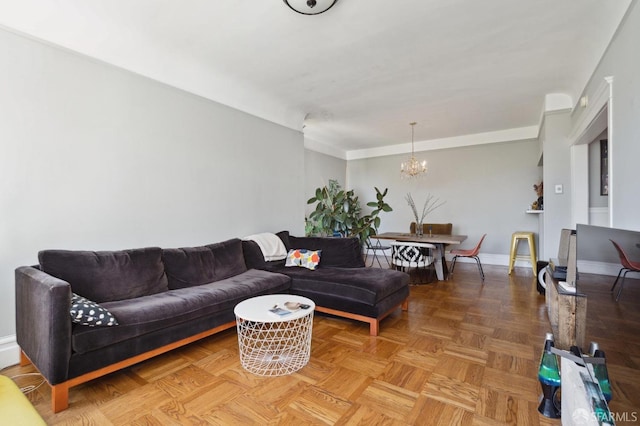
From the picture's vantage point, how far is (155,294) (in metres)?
2.54

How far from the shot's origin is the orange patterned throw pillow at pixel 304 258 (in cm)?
358

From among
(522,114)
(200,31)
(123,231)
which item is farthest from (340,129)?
(123,231)

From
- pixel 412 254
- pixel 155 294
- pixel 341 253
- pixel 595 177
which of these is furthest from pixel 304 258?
pixel 595 177

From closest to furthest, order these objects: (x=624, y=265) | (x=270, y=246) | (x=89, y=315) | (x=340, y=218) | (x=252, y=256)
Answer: (x=624, y=265) → (x=89, y=315) → (x=252, y=256) → (x=270, y=246) → (x=340, y=218)

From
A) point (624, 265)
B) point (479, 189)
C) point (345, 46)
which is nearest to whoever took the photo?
point (624, 265)

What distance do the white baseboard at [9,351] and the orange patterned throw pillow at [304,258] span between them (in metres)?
2.35

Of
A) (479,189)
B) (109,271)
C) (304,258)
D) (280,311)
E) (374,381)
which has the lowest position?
(374,381)

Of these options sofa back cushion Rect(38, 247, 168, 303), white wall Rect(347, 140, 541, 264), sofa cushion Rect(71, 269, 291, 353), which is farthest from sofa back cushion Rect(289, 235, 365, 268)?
white wall Rect(347, 140, 541, 264)

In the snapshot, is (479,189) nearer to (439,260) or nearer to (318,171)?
(439,260)

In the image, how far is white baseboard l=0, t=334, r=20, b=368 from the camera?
7.04ft

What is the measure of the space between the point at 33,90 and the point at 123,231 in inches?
47.6

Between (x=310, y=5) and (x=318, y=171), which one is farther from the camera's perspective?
(x=318, y=171)

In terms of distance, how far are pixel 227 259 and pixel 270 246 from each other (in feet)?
2.01

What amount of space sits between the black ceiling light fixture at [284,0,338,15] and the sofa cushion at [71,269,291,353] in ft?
7.52
